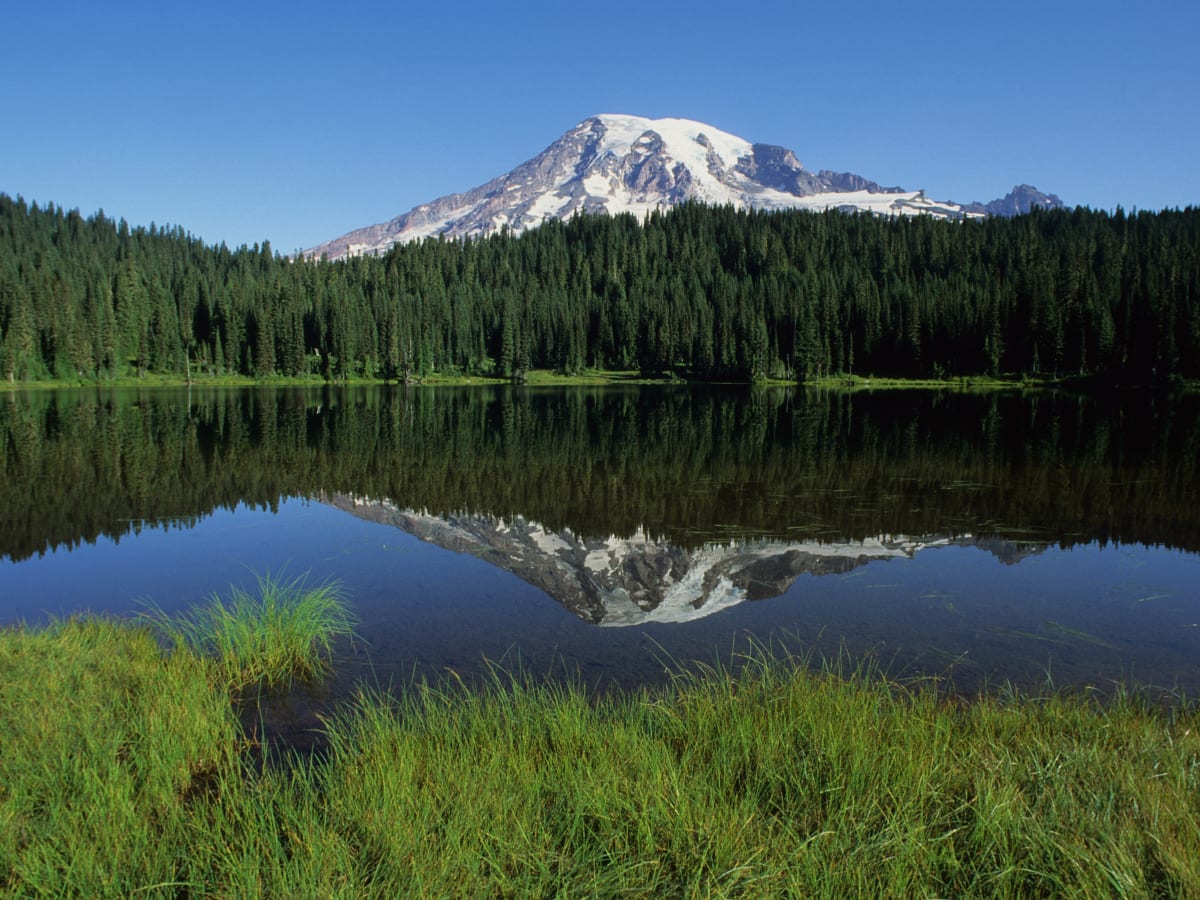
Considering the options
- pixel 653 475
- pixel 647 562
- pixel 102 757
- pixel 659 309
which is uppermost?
pixel 659 309

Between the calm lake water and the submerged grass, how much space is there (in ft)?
8.32

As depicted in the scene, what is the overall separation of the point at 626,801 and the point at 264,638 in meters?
6.21

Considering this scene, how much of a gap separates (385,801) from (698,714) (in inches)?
105

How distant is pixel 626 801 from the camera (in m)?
5.06

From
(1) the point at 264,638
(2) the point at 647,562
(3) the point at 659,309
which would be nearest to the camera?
(1) the point at 264,638

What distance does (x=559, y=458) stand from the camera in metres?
29.5

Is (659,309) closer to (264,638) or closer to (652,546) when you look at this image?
(652,546)

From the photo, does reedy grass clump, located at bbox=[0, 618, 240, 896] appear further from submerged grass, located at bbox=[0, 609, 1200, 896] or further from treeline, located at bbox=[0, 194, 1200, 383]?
treeline, located at bbox=[0, 194, 1200, 383]

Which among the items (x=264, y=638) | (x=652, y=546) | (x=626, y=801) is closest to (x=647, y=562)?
(x=652, y=546)

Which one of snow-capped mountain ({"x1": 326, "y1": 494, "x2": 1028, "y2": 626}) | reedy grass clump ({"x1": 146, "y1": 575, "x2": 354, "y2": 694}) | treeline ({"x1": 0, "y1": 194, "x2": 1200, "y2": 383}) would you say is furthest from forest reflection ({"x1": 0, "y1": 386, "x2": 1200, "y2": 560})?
treeline ({"x1": 0, "y1": 194, "x2": 1200, "y2": 383})

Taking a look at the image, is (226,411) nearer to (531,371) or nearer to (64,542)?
(64,542)

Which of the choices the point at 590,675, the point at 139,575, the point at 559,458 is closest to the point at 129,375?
the point at 559,458

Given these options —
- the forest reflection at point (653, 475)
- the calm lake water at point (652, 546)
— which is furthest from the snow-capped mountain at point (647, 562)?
the forest reflection at point (653, 475)

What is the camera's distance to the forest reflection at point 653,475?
59.9ft
